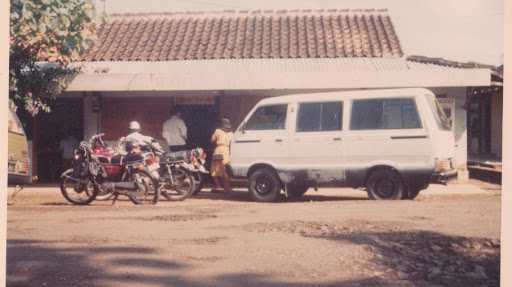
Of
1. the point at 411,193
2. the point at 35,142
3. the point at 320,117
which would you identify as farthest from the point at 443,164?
the point at 35,142

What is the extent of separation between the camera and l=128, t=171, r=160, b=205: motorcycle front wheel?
9.06 m

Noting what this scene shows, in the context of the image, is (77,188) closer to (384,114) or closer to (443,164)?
(384,114)

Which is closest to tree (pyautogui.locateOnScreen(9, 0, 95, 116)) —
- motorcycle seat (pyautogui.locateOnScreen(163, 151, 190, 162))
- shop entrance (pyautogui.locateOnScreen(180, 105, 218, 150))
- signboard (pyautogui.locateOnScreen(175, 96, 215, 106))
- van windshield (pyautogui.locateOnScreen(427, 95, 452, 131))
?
signboard (pyautogui.locateOnScreen(175, 96, 215, 106))

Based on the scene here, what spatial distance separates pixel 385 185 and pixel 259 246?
4.19 m

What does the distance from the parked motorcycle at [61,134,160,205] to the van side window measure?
343 cm

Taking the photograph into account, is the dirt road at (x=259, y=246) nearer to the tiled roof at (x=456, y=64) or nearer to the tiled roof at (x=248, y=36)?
the tiled roof at (x=456, y=64)

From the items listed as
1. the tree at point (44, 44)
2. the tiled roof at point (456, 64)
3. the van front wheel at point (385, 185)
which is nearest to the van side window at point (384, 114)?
the van front wheel at point (385, 185)

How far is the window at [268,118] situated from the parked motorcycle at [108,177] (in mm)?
1998

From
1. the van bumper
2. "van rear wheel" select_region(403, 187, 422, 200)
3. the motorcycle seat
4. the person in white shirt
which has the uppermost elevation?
the person in white shirt

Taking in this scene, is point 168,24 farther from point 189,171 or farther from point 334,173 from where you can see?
point 334,173

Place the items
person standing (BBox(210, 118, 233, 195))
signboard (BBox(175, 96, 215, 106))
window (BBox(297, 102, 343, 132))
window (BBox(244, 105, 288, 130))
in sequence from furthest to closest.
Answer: signboard (BBox(175, 96, 215, 106)) → person standing (BBox(210, 118, 233, 195)) → window (BBox(244, 105, 288, 130)) → window (BBox(297, 102, 343, 132))

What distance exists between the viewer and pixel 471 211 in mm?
7570

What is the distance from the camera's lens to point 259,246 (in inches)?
219

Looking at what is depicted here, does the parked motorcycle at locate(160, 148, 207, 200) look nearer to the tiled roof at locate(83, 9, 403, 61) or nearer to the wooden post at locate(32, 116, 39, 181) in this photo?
the tiled roof at locate(83, 9, 403, 61)
